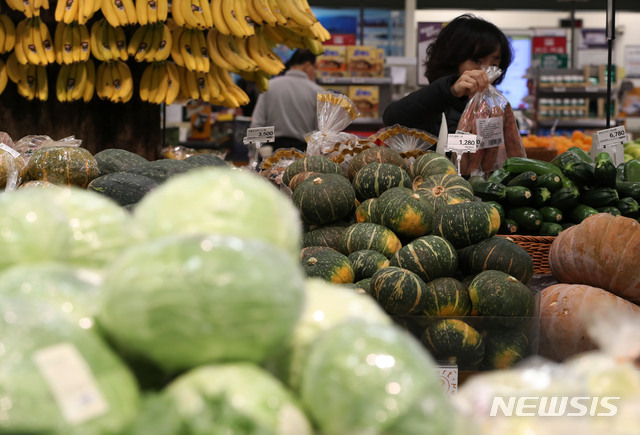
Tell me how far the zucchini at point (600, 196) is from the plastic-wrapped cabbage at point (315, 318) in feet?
7.72

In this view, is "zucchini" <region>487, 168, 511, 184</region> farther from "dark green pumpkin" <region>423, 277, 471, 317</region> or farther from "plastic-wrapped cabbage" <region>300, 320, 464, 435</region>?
"plastic-wrapped cabbage" <region>300, 320, 464, 435</region>

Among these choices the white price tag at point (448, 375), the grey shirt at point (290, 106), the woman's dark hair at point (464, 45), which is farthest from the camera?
the grey shirt at point (290, 106)

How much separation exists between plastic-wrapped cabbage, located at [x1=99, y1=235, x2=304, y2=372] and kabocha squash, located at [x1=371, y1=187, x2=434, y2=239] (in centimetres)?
179

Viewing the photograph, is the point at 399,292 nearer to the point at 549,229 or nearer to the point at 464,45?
the point at 549,229

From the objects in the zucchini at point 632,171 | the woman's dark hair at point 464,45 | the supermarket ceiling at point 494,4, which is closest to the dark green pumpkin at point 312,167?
the woman's dark hair at point 464,45

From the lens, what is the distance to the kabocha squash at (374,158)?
2918 mm

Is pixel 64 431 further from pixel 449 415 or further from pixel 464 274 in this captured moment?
pixel 464 274

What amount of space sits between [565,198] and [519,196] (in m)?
0.22

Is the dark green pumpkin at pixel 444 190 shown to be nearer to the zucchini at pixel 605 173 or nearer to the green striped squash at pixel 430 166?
the green striped squash at pixel 430 166

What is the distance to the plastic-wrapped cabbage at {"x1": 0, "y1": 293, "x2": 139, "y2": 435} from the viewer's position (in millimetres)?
557

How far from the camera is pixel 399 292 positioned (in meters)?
1.99

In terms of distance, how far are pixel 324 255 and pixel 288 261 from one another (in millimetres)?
1618

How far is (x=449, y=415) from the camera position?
2.04 feet

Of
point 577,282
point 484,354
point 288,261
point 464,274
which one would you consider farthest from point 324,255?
point 288,261
